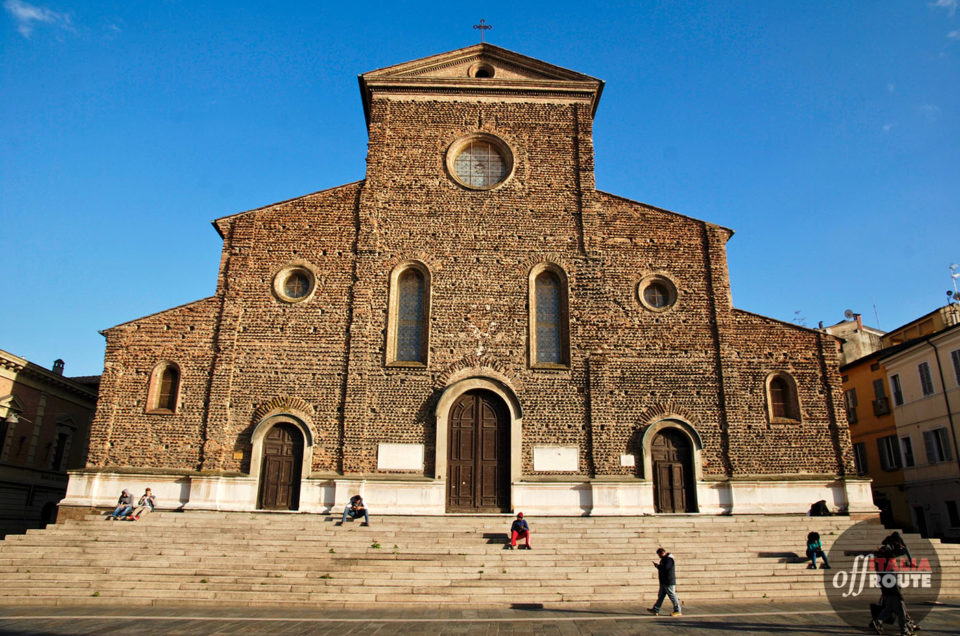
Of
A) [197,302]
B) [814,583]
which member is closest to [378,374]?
[197,302]

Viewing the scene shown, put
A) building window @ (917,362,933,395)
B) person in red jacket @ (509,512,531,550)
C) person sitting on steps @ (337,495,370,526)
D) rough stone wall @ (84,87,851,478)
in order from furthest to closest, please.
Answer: building window @ (917,362,933,395), rough stone wall @ (84,87,851,478), person sitting on steps @ (337,495,370,526), person in red jacket @ (509,512,531,550)

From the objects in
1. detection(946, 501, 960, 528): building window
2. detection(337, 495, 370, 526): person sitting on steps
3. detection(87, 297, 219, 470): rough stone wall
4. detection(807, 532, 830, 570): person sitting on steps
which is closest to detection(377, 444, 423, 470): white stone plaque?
detection(337, 495, 370, 526): person sitting on steps

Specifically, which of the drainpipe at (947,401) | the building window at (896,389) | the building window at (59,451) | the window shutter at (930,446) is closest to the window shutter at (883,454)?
the building window at (896,389)

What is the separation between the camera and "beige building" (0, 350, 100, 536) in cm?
2369

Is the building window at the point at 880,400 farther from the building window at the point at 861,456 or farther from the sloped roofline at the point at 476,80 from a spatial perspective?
the sloped roofline at the point at 476,80

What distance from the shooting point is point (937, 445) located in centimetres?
2472

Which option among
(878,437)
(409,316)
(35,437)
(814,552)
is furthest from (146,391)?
(878,437)

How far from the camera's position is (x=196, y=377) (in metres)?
18.7

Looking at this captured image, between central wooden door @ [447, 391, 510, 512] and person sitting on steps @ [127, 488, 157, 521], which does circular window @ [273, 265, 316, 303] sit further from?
person sitting on steps @ [127, 488, 157, 521]

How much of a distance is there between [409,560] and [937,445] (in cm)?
2165

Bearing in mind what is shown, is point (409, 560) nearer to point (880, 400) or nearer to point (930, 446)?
point (930, 446)

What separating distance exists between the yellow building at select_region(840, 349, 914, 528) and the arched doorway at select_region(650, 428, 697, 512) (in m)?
12.0

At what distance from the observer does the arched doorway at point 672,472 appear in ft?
59.2

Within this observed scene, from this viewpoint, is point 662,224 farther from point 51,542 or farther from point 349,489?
point 51,542
